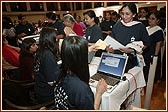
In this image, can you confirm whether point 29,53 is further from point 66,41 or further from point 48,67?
point 66,41

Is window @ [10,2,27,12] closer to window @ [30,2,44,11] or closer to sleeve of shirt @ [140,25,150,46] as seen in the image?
window @ [30,2,44,11]

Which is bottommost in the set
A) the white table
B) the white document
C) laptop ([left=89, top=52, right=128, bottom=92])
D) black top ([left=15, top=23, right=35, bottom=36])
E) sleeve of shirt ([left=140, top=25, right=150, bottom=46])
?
the white table

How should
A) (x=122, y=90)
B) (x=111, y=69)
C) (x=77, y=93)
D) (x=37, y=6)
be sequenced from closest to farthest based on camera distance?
(x=77, y=93) < (x=122, y=90) < (x=111, y=69) < (x=37, y=6)

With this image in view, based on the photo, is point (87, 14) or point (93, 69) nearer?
point (93, 69)

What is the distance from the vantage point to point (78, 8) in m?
7.65

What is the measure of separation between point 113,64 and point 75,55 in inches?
26.2

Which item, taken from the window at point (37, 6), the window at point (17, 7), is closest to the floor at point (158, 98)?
the window at point (37, 6)

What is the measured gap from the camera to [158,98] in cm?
247

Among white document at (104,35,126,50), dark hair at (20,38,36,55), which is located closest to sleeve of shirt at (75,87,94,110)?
white document at (104,35,126,50)

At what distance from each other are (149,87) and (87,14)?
1.17 meters

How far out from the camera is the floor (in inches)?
88.9

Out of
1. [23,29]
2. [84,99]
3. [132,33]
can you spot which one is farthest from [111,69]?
[23,29]

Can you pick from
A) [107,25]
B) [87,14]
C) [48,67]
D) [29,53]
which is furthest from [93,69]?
[107,25]

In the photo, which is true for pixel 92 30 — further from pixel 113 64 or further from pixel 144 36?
pixel 113 64
